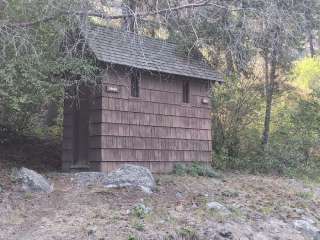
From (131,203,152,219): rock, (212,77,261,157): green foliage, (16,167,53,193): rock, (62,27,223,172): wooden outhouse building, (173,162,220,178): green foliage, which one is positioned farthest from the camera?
(212,77,261,157): green foliage

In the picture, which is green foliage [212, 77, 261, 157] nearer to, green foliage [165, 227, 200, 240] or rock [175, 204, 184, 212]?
rock [175, 204, 184, 212]

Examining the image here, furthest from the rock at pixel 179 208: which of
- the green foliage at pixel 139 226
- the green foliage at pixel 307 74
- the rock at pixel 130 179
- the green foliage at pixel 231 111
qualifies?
the green foliage at pixel 307 74

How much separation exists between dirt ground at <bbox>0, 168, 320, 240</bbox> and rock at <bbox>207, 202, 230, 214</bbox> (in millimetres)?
124

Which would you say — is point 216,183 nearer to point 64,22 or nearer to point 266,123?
point 64,22

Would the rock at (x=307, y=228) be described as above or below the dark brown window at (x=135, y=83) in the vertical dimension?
below

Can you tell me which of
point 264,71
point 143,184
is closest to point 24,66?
point 143,184

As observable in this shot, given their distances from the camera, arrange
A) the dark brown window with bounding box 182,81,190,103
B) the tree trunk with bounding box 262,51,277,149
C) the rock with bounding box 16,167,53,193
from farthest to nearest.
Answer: the tree trunk with bounding box 262,51,277,149, the dark brown window with bounding box 182,81,190,103, the rock with bounding box 16,167,53,193

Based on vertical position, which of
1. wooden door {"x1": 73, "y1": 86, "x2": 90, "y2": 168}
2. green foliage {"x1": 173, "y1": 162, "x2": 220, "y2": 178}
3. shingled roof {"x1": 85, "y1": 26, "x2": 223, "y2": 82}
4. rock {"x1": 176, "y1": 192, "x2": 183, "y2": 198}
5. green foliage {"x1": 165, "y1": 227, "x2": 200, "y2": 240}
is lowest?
green foliage {"x1": 165, "y1": 227, "x2": 200, "y2": 240}

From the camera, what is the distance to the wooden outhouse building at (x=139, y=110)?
44.4ft

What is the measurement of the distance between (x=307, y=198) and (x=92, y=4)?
726 cm

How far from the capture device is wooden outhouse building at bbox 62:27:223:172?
13.5 meters

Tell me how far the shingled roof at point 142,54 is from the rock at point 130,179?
3309 millimetres

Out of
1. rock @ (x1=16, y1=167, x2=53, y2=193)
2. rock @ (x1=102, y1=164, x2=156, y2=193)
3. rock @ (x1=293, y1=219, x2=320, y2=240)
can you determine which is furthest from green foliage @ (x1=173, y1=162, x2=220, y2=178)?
rock @ (x1=16, y1=167, x2=53, y2=193)

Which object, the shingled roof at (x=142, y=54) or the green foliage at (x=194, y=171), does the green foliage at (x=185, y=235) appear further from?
the green foliage at (x=194, y=171)
